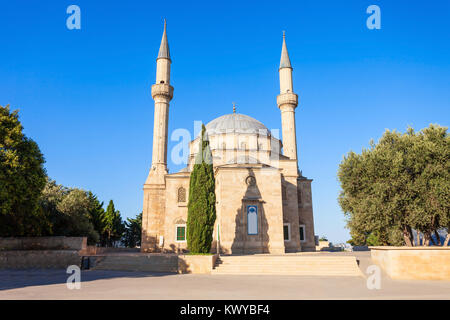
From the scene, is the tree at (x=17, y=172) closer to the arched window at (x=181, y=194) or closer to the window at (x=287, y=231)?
the arched window at (x=181, y=194)

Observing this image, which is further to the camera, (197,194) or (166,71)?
(166,71)

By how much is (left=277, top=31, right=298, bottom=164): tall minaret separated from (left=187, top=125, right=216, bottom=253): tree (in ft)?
43.2

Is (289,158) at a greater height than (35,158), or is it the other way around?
(289,158)

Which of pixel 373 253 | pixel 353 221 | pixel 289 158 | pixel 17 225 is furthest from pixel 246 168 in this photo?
pixel 17 225

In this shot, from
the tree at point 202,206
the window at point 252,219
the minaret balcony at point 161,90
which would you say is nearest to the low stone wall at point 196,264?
the tree at point 202,206

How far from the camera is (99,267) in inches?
673

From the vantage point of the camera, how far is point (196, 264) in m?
15.6

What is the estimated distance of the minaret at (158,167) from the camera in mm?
27484

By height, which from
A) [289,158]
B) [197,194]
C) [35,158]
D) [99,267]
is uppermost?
[289,158]

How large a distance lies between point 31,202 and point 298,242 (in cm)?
1938

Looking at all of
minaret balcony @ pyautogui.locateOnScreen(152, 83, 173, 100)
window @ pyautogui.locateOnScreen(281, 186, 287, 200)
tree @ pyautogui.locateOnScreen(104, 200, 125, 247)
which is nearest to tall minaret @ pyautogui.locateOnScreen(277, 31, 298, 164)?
window @ pyautogui.locateOnScreen(281, 186, 287, 200)

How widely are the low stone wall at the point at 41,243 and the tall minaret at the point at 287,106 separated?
1926cm
